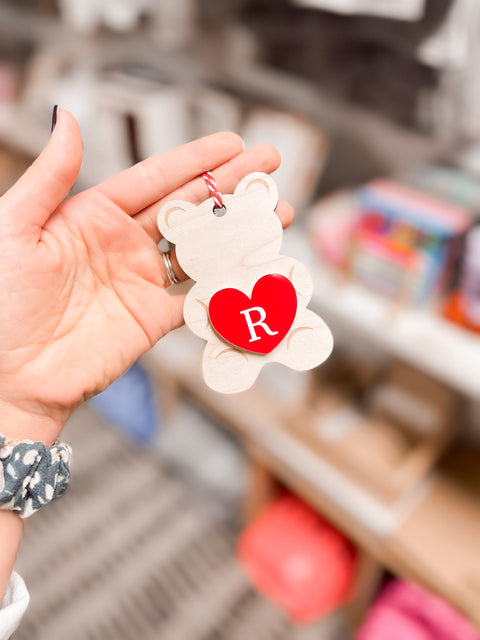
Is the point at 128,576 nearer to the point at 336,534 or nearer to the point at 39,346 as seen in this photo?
the point at 336,534

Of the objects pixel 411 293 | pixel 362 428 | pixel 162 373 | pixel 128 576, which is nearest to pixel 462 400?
pixel 362 428

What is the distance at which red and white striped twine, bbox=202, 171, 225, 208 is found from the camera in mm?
446

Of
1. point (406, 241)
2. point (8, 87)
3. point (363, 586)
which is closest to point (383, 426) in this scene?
point (363, 586)

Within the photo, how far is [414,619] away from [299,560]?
0.28m

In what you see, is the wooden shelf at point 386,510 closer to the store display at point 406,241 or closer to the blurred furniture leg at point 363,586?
the blurred furniture leg at point 363,586

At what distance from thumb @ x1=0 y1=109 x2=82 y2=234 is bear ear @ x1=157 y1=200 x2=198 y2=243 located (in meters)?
0.10

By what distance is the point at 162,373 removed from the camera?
1554 mm

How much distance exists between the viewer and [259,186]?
0.45 meters

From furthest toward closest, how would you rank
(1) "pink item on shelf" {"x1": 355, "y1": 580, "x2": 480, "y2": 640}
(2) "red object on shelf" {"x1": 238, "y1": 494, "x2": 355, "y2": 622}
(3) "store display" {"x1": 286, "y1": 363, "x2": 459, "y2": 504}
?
1. (2) "red object on shelf" {"x1": 238, "y1": 494, "x2": 355, "y2": 622}
2. (3) "store display" {"x1": 286, "y1": 363, "x2": 459, "y2": 504}
3. (1) "pink item on shelf" {"x1": 355, "y1": 580, "x2": 480, "y2": 640}

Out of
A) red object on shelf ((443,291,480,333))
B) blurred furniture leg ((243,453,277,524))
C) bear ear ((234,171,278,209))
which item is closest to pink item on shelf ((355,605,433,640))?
blurred furniture leg ((243,453,277,524))

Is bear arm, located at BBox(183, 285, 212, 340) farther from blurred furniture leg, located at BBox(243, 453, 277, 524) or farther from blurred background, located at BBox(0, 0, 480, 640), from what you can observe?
blurred furniture leg, located at BBox(243, 453, 277, 524)

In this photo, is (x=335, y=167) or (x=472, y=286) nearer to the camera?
(x=472, y=286)

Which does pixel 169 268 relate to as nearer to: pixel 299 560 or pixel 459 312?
pixel 459 312

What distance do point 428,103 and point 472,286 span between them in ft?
1.14
